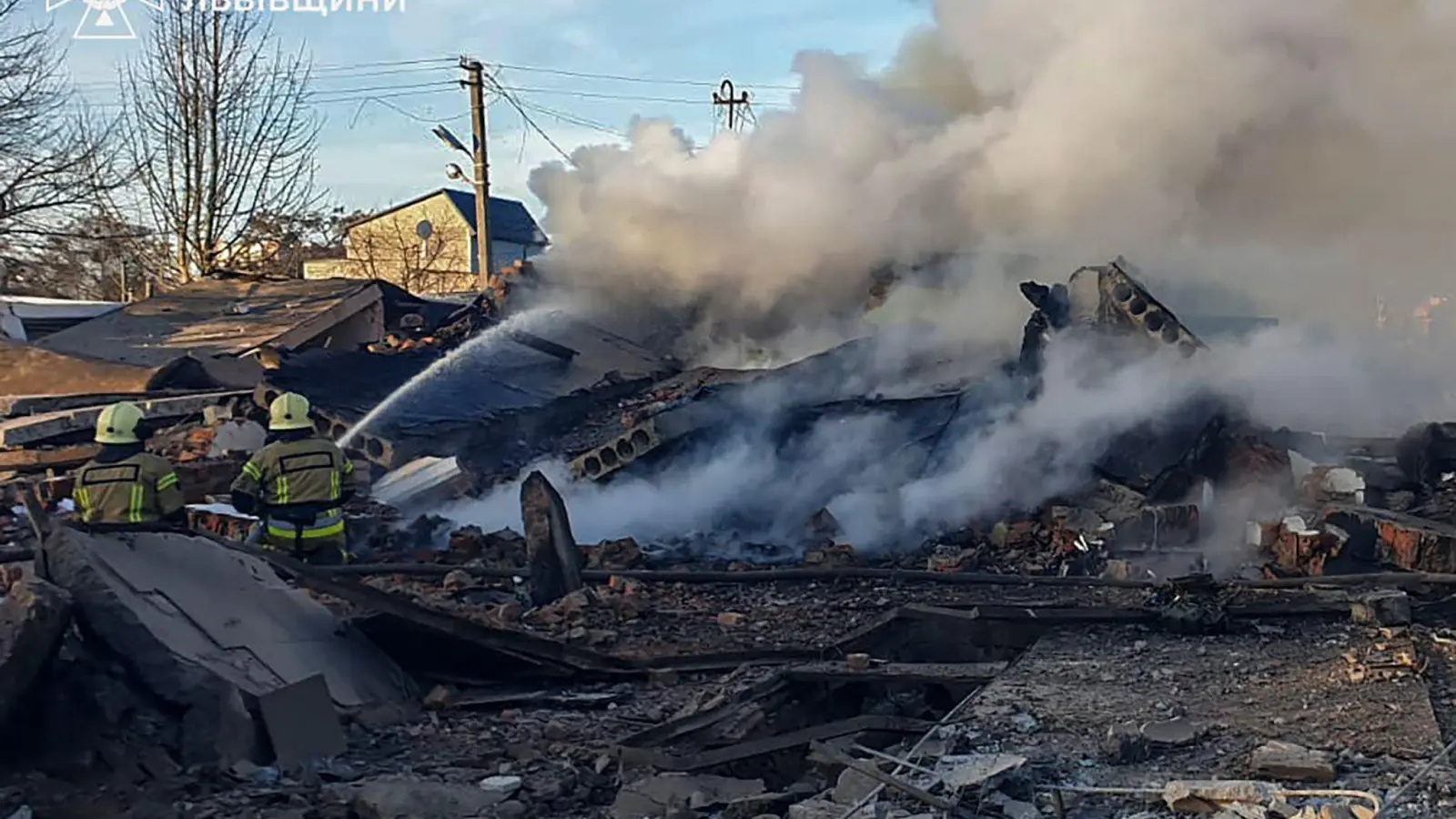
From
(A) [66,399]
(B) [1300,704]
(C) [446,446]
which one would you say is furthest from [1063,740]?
(A) [66,399]

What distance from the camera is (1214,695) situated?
17.1ft

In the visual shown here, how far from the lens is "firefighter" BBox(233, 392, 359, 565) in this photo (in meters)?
7.17

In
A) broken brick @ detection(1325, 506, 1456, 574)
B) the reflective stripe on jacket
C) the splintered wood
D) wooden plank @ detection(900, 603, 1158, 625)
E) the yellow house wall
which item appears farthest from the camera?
the yellow house wall

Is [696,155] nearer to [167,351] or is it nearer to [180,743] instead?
[167,351]

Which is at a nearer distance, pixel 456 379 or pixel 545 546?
pixel 545 546

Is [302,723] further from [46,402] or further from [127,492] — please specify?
[46,402]

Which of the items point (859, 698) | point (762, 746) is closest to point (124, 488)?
point (762, 746)

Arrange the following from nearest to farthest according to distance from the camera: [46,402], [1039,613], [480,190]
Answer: [1039,613] → [46,402] → [480,190]

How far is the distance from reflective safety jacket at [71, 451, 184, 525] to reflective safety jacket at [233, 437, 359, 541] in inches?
14.8

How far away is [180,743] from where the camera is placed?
4848 mm

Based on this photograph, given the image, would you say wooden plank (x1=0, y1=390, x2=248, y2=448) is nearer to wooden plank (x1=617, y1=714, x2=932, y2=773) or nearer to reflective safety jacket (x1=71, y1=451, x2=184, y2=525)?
reflective safety jacket (x1=71, y1=451, x2=184, y2=525)

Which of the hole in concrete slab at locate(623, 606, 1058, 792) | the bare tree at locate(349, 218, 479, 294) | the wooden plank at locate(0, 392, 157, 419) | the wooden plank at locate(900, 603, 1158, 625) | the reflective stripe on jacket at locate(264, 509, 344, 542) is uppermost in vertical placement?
the bare tree at locate(349, 218, 479, 294)

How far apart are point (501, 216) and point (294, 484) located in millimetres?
42082

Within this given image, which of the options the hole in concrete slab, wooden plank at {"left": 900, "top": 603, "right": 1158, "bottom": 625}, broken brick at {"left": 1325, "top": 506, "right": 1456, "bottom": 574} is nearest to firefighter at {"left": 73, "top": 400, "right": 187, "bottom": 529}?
the hole in concrete slab
